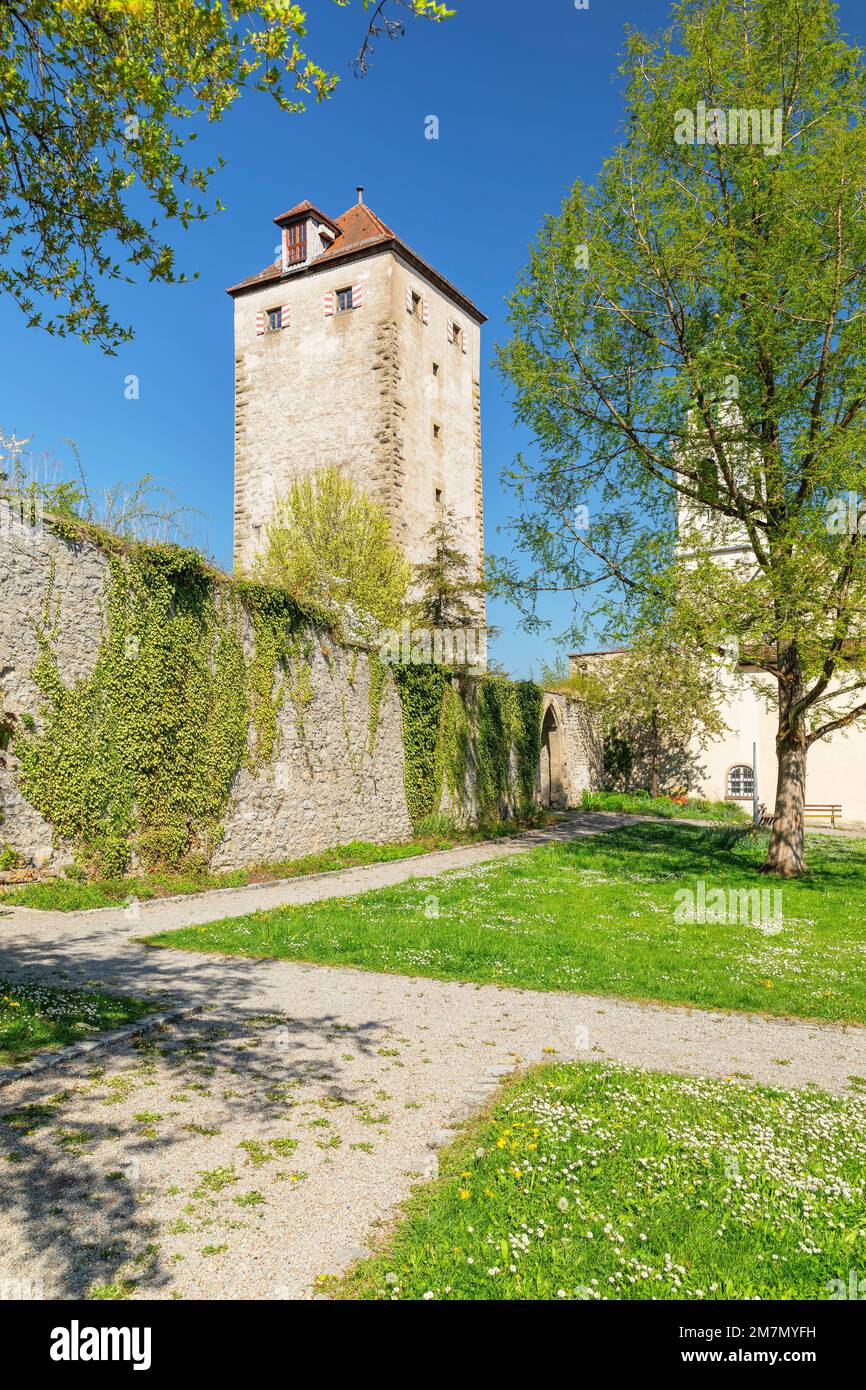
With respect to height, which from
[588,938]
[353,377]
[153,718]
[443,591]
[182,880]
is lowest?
[588,938]

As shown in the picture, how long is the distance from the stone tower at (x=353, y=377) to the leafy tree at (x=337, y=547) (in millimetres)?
1797

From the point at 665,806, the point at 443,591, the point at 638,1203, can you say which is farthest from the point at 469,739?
the point at 638,1203

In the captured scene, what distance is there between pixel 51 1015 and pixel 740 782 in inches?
1152

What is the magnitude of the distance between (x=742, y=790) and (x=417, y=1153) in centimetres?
2958

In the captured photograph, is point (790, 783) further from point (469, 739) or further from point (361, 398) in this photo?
point (361, 398)

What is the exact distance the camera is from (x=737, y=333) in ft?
46.5

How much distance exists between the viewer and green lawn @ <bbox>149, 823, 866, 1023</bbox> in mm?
7438

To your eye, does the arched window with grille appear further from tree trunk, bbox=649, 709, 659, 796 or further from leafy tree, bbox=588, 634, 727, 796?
tree trunk, bbox=649, 709, 659, 796

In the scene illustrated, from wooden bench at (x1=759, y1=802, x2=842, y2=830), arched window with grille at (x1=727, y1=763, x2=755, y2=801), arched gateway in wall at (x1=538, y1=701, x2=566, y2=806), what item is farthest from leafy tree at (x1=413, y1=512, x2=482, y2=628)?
arched window with grille at (x1=727, y1=763, x2=755, y2=801)

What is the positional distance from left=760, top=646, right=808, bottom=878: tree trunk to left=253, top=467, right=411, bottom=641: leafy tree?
11.1 meters

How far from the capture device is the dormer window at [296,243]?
3195cm

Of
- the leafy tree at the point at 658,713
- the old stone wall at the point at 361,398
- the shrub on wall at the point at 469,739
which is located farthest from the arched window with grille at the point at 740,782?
the old stone wall at the point at 361,398

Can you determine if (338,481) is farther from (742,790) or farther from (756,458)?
(742,790)

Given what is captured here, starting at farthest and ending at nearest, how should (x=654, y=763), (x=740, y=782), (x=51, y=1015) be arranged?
(x=654, y=763) → (x=740, y=782) → (x=51, y=1015)
